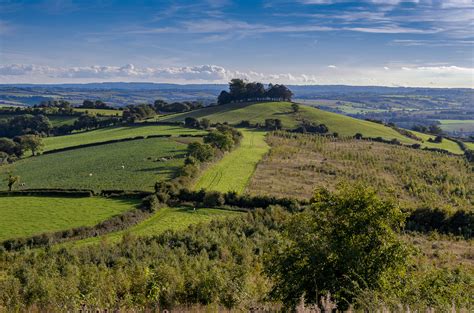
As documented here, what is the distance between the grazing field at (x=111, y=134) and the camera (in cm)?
10544

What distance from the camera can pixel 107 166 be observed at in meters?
73.4

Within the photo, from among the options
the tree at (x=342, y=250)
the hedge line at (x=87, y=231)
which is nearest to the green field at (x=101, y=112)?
the hedge line at (x=87, y=231)

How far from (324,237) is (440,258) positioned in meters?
26.5

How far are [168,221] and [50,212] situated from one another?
15.4m

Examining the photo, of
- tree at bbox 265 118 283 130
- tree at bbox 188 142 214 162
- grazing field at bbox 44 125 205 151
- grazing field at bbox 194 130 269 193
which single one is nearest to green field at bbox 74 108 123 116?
grazing field at bbox 44 125 205 151

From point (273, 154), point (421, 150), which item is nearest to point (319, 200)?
point (273, 154)

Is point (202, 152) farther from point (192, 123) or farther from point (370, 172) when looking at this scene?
point (192, 123)

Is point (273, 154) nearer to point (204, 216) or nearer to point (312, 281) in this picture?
point (204, 216)

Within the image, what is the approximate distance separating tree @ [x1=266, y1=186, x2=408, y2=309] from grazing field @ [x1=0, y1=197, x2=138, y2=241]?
34.2 metres

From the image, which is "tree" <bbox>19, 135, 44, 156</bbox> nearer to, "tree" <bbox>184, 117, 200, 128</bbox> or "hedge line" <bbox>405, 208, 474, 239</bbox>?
"tree" <bbox>184, 117, 200, 128</bbox>

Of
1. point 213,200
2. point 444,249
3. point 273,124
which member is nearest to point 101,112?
point 273,124

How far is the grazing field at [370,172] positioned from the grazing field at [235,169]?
6.92ft

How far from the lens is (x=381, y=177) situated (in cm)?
6925

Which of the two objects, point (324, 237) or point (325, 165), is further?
point (325, 165)
